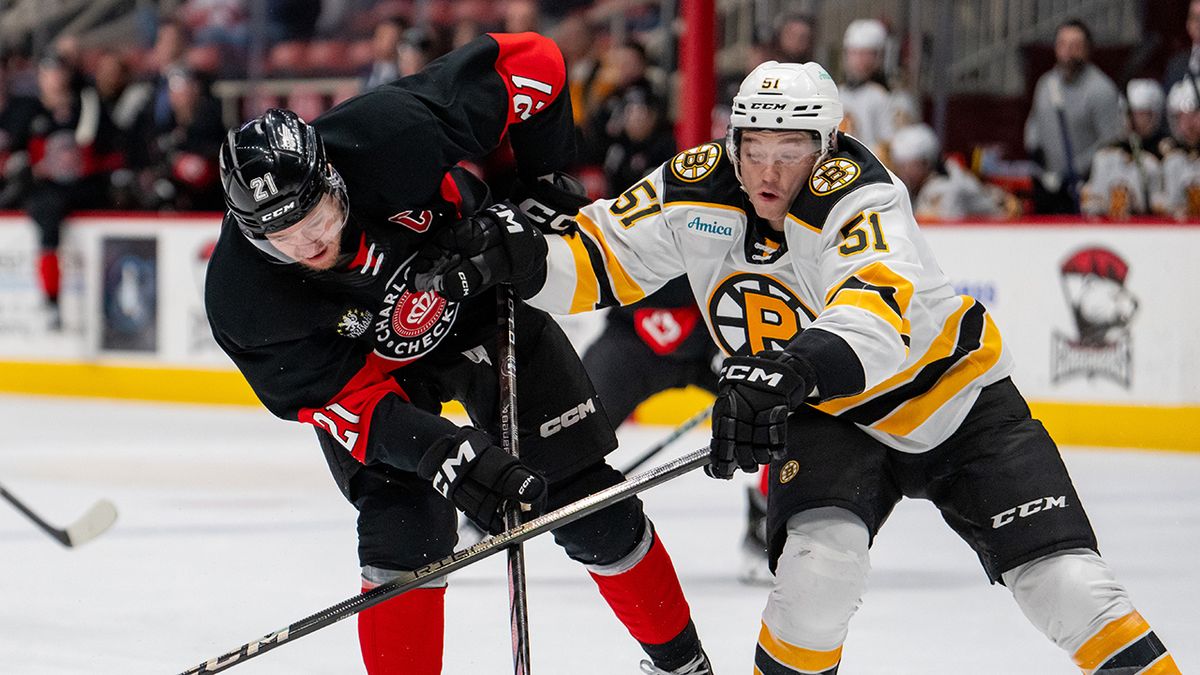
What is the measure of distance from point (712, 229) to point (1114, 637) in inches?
32.1

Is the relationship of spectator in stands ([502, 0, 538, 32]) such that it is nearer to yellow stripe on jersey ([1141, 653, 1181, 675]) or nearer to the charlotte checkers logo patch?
the charlotte checkers logo patch

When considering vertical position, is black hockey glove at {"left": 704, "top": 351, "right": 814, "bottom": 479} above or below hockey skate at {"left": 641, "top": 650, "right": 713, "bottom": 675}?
above

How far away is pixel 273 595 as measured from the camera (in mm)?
3719

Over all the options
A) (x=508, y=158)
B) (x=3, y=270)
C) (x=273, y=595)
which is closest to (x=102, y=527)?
(x=273, y=595)

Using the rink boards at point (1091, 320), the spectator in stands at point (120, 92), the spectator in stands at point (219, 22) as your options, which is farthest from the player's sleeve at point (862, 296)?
the spectator in stands at point (219, 22)

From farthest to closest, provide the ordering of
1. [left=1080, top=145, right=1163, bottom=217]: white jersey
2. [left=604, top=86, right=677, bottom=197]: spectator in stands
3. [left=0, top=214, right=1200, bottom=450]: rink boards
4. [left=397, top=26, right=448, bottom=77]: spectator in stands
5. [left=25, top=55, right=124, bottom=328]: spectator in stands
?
[left=25, top=55, right=124, bottom=328]: spectator in stands < [left=397, top=26, right=448, bottom=77]: spectator in stands < [left=604, top=86, right=677, bottom=197]: spectator in stands < [left=1080, top=145, right=1163, bottom=217]: white jersey < [left=0, top=214, right=1200, bottom=450]: rink boards

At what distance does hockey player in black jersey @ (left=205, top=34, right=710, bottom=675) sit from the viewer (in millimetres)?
2299

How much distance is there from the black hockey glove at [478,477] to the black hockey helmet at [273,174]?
1.30 ft

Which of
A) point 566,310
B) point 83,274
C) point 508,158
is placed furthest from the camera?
point 83,274

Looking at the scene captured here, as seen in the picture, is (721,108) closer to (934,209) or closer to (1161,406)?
(934,209)

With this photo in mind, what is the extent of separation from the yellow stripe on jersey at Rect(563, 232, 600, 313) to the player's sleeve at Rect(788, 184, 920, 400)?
43 cm

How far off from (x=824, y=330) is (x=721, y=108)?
15.8 ft

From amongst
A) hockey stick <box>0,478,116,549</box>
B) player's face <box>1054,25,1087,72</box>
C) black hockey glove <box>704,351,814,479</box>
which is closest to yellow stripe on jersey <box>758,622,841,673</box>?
black hockey glove <box>704,351,814,479</box>

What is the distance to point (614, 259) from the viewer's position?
100 inches
